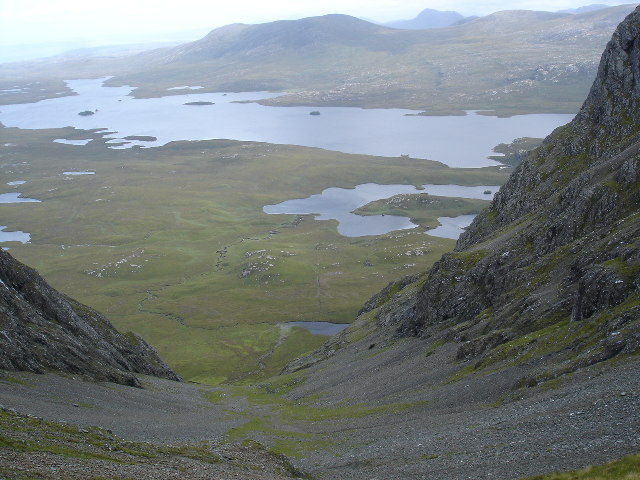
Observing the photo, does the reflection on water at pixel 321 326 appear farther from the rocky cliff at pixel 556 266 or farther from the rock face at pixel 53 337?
the rock face at pixel 53 337

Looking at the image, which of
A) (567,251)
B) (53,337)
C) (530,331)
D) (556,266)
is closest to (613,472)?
(530,331)

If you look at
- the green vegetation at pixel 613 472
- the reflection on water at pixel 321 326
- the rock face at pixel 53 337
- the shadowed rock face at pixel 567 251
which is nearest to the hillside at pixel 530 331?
the shadowed rock face at pixel 567 251

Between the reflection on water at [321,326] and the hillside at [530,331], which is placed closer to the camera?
the hillside at [530,331]

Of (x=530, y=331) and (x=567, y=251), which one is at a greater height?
(x=567, y=251)

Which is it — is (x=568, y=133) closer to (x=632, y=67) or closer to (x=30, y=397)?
(x=632, y=67)

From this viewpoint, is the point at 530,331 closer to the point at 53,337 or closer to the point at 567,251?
the point at 567,251

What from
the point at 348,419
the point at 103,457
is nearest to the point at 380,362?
the point at 348,419
